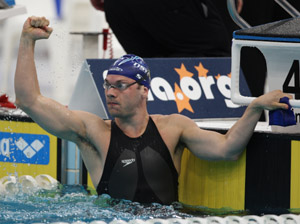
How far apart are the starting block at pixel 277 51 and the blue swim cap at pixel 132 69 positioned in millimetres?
392

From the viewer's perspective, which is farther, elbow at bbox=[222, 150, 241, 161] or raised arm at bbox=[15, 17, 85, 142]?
elbow at bbox=[222, 150, 241, 161]

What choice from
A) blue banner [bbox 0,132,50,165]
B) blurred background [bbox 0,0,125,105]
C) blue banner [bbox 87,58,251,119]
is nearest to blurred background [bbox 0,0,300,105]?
blurred background [bbox 0,0,125,105]

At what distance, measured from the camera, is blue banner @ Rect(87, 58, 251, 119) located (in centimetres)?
393

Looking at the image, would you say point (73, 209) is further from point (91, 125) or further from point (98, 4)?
point (98, 4)

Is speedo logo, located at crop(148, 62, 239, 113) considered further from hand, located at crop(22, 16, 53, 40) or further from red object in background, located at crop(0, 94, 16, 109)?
hand, located at crop(22, 16, 53, 40)

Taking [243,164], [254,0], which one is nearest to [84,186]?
[243,164]

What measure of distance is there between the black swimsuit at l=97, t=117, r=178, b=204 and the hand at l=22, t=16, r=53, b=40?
1.75 feet

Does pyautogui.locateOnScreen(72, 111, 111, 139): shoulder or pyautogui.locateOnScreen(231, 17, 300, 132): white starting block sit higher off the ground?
pyautogui.locateOnScreen(231, 17, 300, 132): white starting block

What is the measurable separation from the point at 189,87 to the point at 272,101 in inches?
43.0

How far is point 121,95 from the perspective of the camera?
127 inches

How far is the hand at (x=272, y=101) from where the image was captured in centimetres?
302

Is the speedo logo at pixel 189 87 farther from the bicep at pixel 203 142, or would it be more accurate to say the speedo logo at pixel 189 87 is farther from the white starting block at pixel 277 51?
the white starting block at pixel 277 51

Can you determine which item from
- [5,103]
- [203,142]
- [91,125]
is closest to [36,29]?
[91,125]

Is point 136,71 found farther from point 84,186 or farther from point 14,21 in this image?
point 14,21
